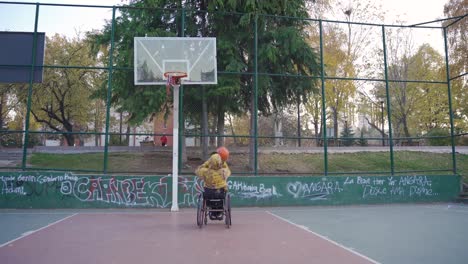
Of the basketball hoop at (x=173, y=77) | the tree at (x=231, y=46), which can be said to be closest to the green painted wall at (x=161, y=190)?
the basketball hoop at (x=173, y=77)

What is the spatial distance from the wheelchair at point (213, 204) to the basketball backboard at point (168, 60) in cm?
500

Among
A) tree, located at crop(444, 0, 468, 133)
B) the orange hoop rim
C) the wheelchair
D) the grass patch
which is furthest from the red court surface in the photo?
tree, located at crop(444, 0, 468, 133)

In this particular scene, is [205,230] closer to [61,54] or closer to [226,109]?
[226,109]

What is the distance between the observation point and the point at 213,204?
28.6ft

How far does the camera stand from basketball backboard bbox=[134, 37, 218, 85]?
12375mm

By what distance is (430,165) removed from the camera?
71.4ft

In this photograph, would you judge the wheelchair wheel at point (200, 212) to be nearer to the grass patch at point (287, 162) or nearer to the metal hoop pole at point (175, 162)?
the metal hoop pole at point (175, 162)

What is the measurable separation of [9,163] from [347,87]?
24.1 metres

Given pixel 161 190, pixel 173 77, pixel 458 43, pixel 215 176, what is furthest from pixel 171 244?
pixel 458 43

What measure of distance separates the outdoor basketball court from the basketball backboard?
14.9 feet

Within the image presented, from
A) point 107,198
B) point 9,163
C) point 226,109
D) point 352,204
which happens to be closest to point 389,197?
point 352,204

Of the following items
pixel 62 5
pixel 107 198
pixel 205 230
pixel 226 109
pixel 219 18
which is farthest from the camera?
pixel 226 109

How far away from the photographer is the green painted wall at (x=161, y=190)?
1182 centimetres

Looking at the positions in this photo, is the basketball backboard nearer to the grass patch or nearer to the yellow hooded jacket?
the yellow hooded jacket
